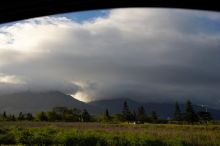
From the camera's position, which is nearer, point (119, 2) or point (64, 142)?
point (119, 2)

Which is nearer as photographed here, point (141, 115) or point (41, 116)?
point (41, 116)

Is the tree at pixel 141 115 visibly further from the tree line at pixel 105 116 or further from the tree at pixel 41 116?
the tree at pixel 41 116

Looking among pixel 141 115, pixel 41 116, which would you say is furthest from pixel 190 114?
pixel 41 116

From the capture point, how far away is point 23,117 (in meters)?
102

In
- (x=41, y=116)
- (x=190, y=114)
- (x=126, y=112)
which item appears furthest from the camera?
(x=126, y=112)

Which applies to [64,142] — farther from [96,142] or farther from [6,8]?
[6,8]

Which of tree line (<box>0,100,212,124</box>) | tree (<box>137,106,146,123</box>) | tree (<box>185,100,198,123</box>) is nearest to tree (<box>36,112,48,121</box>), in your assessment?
tree line (<box>0,100,212,124</box>)

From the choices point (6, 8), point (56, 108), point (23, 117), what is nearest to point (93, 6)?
point (6, 8)

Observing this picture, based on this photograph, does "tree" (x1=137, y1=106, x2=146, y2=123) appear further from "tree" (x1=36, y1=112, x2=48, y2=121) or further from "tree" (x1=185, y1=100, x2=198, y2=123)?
"tree" (x1=36, y1=112, x2=48, y2=121)

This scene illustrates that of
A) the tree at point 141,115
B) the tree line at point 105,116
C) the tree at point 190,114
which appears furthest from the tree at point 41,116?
the tree at point 190,114

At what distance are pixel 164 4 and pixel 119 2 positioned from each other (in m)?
0.21

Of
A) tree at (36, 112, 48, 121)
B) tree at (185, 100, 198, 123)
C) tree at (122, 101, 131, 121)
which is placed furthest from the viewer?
tree at (122, 101, 131, 121)

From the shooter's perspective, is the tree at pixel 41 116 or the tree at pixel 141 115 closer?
the tree at pixel 41 116

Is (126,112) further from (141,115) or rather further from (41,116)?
(41,116)
